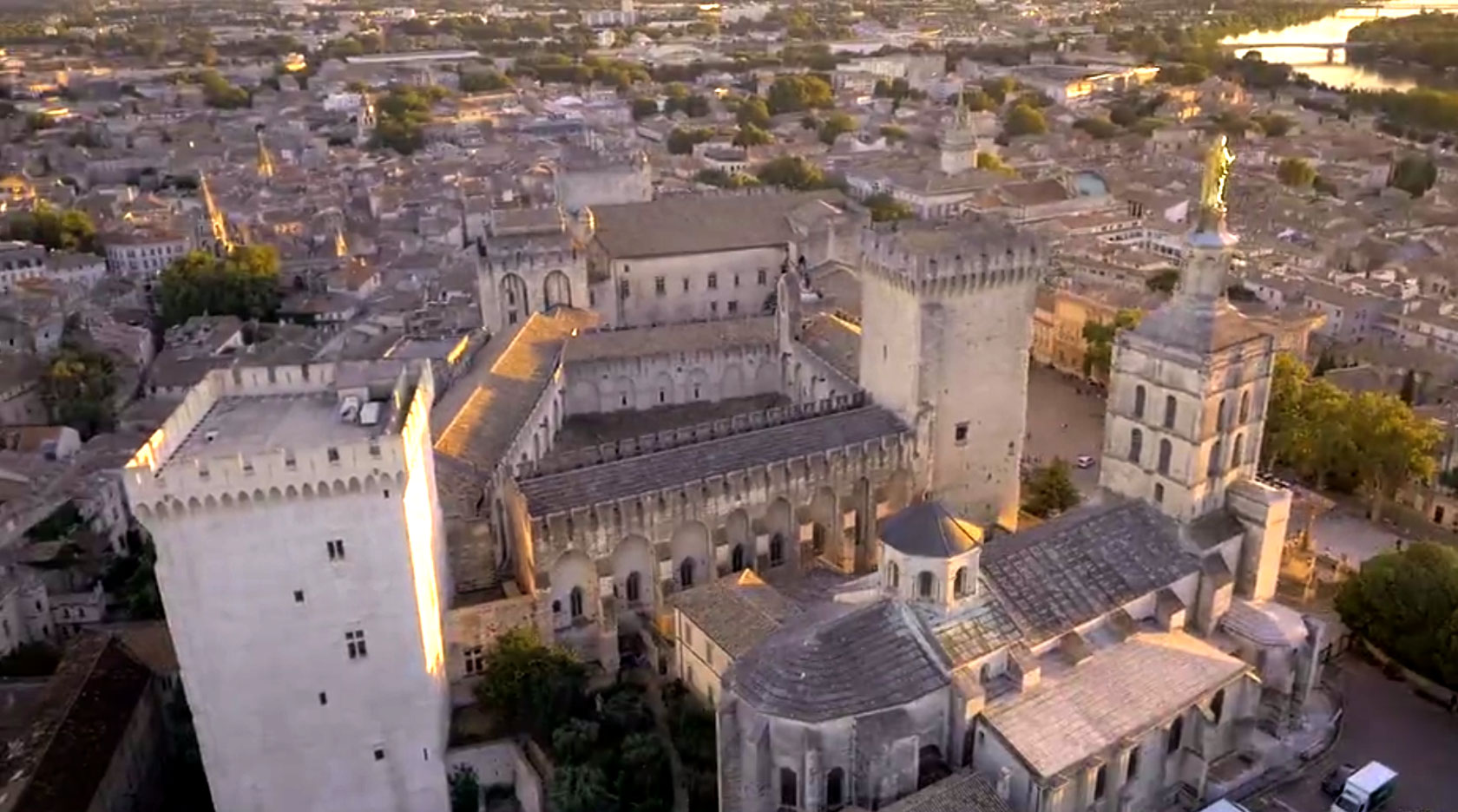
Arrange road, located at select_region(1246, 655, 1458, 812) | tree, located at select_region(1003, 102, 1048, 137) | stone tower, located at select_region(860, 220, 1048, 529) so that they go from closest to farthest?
1. road, located at select_region(1246, 655, 1458, 812)
2. stone tower, located at select_region(860, 220, 1048, 529)
3. tree, located at select_region(1003, 102, 1048, 137)

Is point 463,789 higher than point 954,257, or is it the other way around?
point 954,257

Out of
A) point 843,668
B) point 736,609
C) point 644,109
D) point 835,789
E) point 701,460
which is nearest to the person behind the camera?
point 843,668

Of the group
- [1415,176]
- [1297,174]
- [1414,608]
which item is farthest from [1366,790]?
[1415,176]

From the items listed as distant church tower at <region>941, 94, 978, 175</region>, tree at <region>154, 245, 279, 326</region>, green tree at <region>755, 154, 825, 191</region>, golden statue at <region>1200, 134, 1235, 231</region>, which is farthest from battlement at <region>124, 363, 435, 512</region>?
green tree at <region>755, 154, 825, 191</region>

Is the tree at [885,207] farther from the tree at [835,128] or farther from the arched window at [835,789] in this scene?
the arched window at [835,789]

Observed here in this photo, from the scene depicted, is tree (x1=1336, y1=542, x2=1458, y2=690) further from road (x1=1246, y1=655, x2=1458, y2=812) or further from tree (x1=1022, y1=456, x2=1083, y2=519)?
tree (x1=1022, y1=456, x2=1083, y2=519)

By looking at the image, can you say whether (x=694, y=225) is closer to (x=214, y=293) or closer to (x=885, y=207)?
(x=885, y=207)
